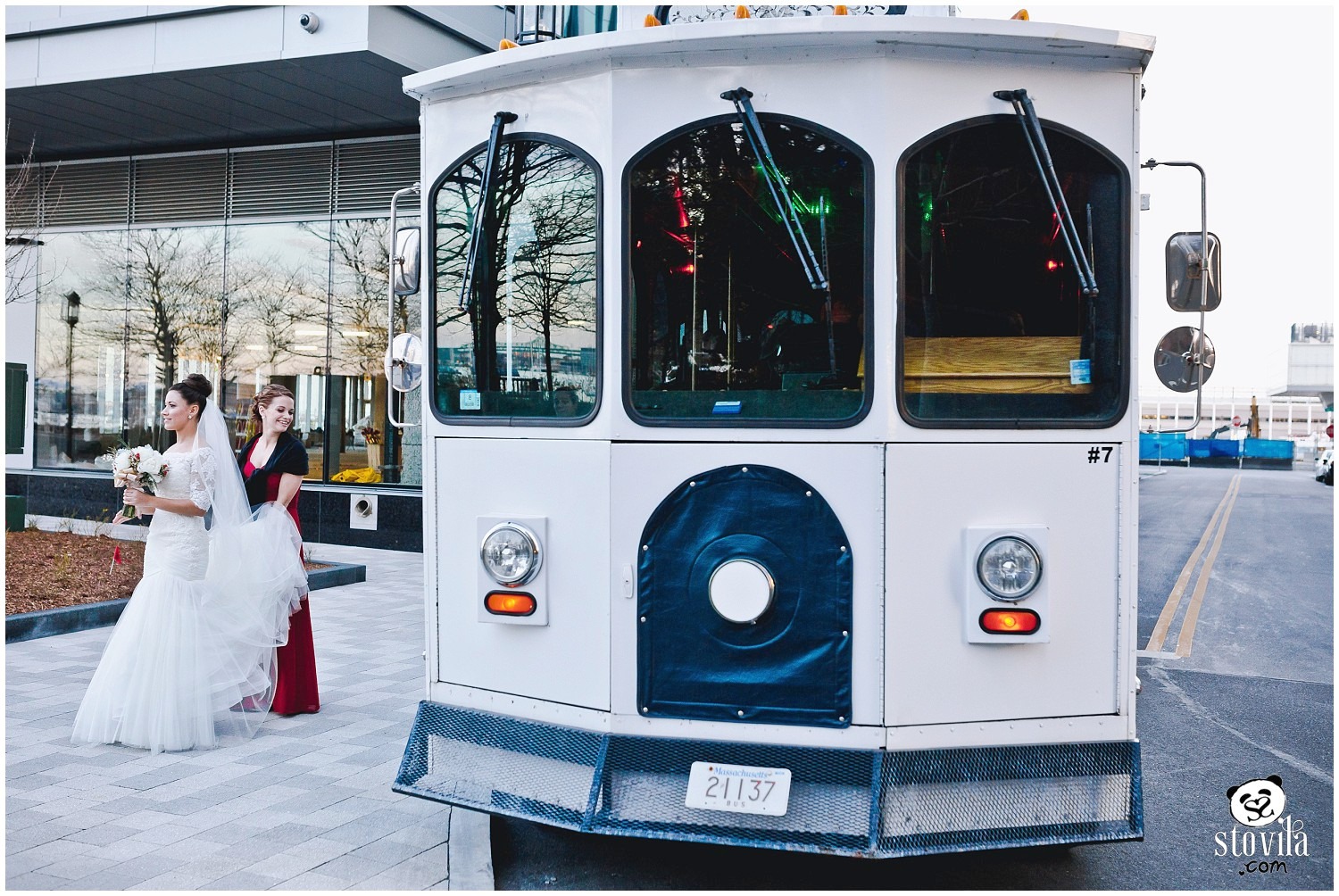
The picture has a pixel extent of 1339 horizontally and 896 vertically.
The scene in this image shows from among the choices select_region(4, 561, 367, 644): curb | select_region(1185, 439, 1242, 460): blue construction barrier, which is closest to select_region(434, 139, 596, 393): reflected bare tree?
select_region(4, 561, 367, 644): curb

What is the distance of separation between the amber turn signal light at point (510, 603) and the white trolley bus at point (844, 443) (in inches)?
1.3

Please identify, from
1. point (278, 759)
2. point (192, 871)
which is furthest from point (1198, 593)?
point (192, 871)

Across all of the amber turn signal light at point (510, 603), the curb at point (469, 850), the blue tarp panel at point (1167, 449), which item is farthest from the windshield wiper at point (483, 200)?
the blue tarp panel at point (1167, 449)

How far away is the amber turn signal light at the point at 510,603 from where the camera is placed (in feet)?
13.9

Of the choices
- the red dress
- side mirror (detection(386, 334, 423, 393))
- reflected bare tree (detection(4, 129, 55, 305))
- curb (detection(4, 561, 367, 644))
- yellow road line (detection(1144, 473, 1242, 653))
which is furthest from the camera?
reflected bare tree (detection(4, 129, 55, 305))

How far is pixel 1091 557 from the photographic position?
157 inches

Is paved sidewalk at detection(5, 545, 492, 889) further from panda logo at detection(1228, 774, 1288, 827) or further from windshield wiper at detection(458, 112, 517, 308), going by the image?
panda logo at detection(1228, 774, 1288, 827)

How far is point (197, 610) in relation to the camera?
599 cm

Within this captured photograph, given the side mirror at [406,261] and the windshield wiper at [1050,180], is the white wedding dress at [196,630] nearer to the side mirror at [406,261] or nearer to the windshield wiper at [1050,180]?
the side mirror at [406,261]

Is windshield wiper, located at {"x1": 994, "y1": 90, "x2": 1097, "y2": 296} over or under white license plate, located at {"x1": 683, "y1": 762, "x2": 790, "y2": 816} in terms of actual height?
over

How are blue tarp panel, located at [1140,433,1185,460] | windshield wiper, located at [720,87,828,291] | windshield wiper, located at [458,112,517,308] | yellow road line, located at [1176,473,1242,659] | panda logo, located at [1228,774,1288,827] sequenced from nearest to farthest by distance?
1. windshield wiper, located at [720,87,828,291]
2. windshield wiper, located at [458,112,517,308]
3. panda logo, located at [1228,774,1288,827]
4. yellow road line, located at [1176,473,1242,659]
5. blue tarp panel, located at [1140,433,1185,460]

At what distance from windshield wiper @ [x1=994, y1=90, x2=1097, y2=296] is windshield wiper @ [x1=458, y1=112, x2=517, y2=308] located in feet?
5.98

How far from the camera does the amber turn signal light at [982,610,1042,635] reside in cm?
391

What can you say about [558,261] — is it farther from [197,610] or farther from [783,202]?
[197,610]
